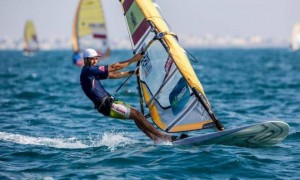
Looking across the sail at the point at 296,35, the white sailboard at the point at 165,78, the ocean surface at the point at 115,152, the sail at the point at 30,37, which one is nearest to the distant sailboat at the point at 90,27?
the ocean surface at the point at 115,152

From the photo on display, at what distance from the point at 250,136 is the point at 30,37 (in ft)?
234

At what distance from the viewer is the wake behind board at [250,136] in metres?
9.98

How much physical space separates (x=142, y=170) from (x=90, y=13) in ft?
93.5

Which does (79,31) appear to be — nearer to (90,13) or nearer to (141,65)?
(90,13)

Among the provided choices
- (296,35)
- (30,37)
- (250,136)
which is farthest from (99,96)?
(296,35)

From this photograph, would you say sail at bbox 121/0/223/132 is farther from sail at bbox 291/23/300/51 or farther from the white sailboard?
sail at bbox 291/23/300/51

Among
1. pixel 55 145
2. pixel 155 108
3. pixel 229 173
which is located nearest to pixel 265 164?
pixel 229 173

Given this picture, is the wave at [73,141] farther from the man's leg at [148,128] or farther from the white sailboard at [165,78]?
the white sailboard at [165,78]

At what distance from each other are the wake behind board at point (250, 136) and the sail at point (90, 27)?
26.8 m

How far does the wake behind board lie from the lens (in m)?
9.98

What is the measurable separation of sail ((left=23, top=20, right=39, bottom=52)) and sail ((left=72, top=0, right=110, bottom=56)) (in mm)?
40146

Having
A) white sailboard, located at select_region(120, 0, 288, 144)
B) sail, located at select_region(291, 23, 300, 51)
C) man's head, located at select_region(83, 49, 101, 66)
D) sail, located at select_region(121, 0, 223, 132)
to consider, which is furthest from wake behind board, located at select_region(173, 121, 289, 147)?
sail, located at select_region(291, 23, 300, 51)

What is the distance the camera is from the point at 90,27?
36969mm

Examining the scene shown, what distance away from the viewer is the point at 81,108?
17594 mm
